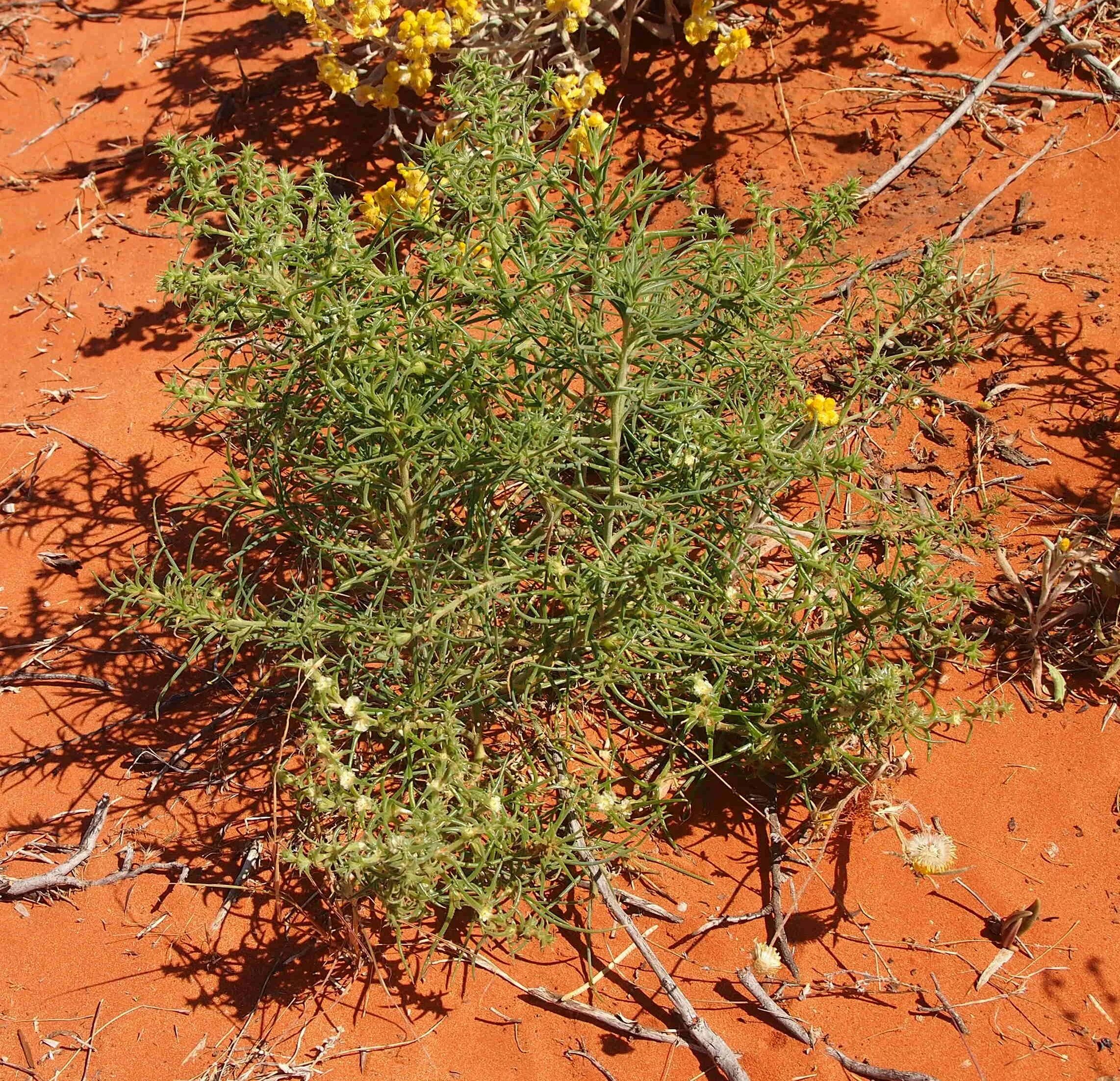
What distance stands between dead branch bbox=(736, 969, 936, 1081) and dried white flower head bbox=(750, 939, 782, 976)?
2 cm

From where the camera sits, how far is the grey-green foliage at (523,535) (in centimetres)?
231

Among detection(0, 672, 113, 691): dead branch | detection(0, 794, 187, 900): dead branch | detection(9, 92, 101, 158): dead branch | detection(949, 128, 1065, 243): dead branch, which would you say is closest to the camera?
detection(0, 794, 187, 900): dead branch

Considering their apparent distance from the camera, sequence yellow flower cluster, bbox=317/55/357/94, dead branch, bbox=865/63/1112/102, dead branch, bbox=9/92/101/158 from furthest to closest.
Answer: dead branch, bbox=9/92/101/158 → dead branch, bbox=865/63/1112/102 → yellow flower cluster, bbox=317/55/357/94

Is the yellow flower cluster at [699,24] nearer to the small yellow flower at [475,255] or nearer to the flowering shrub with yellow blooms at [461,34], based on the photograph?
the flowering shrub with yellow blooms at [461,34]

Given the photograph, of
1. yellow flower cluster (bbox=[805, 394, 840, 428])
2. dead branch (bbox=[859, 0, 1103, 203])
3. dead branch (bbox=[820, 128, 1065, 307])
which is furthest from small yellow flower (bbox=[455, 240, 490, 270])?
dead branch (bbox=[859, 0, 1103, 203])

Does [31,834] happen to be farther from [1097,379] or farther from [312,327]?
[1097,379]

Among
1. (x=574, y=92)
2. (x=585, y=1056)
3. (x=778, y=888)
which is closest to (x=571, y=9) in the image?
(x=574, y=92)

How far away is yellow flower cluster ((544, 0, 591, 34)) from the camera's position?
3.82 meters

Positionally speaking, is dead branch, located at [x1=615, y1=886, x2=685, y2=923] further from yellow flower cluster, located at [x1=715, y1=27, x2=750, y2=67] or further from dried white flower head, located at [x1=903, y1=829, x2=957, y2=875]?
yellow flower cluster, located at [x1=715, y1=27, x2=750, y2=67]

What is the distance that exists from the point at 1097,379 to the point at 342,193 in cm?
304

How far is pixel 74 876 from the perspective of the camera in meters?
2.80

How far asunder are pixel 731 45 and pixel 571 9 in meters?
0.70

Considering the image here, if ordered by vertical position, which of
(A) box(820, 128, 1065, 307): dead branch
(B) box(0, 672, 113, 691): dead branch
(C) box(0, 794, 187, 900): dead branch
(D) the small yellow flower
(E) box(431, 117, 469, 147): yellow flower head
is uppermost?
(E) box(431, 117, 469, 147): yellow flower head

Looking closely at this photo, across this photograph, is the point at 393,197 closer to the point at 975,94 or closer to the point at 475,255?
the point at 475,255
